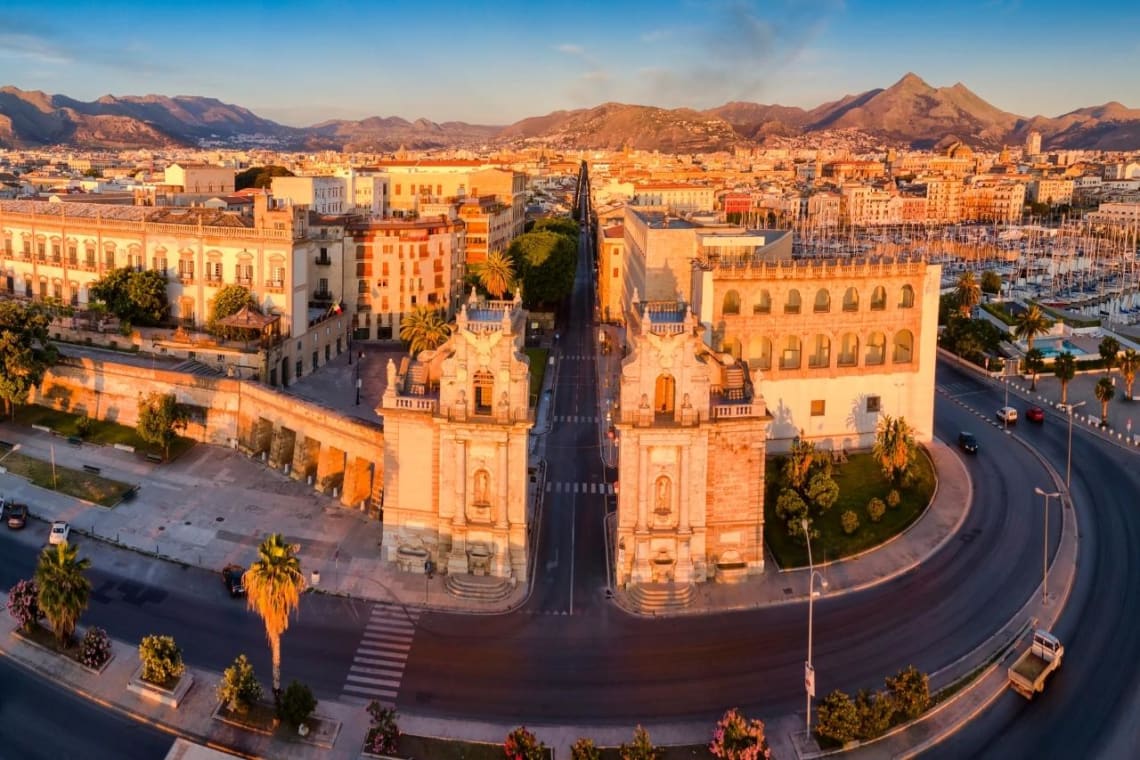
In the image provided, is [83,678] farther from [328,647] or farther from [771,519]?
[771,519]

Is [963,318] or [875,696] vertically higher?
[963,318]

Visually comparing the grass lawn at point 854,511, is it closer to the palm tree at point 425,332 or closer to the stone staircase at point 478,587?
the stone staircase at point 478,587

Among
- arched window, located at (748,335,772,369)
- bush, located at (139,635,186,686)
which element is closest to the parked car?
→ bush, located at (139,635,186,686)

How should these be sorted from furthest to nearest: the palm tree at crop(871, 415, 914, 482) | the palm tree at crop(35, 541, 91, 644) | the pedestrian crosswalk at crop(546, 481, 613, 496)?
the pedestrian crosswalk at crop(546, 481, 613, 496) < the palm tree at crop(871, 415, 914, 482) < the palm tree at crop(35, 541, 91, 644)

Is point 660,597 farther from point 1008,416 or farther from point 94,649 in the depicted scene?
point 1008,416

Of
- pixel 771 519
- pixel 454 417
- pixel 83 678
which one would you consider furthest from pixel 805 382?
pixel 83 678

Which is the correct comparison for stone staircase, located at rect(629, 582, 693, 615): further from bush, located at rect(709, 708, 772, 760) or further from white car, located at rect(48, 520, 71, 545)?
white car, located at rect(48, 520, 71, 545)

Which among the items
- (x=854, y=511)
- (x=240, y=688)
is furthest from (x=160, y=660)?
(x=854, y=511)
